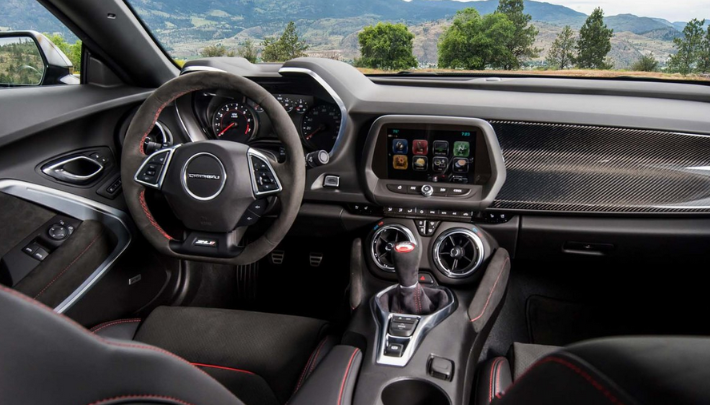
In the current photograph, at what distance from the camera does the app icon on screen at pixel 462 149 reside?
225 cm

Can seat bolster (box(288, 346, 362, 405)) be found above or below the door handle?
below

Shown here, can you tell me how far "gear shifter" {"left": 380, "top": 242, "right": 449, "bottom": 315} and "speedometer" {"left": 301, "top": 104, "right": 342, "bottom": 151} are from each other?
73cm

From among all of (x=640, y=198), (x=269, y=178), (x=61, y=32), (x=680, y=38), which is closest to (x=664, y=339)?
(x=269, y=178)

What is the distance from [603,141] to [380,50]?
3.74 ft

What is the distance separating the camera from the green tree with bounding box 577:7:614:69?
238cm

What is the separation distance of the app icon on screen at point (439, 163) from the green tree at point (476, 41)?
0.54 meters

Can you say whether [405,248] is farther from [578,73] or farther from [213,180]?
[578,73]

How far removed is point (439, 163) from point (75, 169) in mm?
1570

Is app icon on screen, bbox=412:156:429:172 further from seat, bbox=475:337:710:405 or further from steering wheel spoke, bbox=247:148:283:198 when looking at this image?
seat, bbox=475:337:710:405

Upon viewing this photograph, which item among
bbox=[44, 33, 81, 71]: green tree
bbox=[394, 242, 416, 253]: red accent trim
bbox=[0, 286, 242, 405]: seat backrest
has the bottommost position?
bbox=[394, 242, 416, 253]: red accent trim

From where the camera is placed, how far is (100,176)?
2.37 m

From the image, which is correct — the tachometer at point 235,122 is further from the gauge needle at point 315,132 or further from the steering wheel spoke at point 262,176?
the steering wheel spoke at point 262,176

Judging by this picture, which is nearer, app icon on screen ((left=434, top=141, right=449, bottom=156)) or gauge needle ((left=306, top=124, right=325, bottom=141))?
app icon on screen ((left=434, top=141, right=449, bottom=156))

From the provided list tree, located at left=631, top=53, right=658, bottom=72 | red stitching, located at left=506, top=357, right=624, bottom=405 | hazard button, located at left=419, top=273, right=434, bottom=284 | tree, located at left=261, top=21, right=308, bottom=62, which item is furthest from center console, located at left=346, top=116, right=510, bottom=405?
red stitching, located at left=506, top=357, right=624, bottom=405
